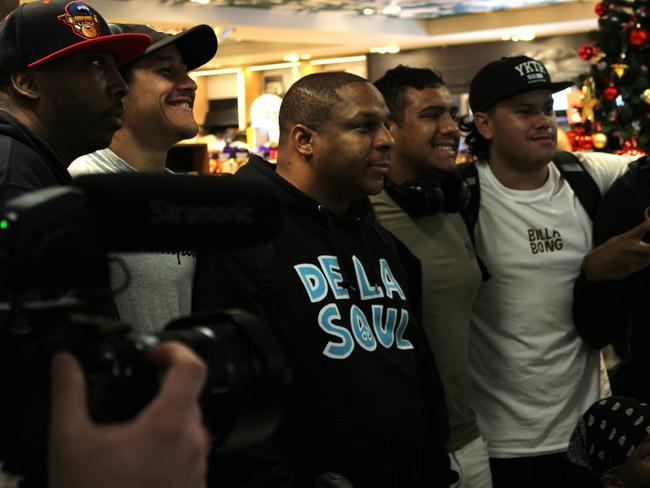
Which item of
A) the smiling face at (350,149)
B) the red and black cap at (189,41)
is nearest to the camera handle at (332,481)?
the smiling face at (350,149)

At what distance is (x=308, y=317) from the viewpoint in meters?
1.93

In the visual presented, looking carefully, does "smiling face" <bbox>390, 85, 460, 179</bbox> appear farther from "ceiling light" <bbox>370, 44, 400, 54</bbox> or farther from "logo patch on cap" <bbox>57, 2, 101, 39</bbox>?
"ceiling light" <bbox>370, 44, 400, 54</bbox>

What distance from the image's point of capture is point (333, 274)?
2.03 metres

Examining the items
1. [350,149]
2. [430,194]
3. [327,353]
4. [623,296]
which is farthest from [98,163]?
[623,296]

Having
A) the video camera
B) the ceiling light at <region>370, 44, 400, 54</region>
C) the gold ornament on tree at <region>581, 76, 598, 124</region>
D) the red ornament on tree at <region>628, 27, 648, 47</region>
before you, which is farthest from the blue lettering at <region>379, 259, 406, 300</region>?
the ceiling light at <region>370, 44, 400, 54</region>

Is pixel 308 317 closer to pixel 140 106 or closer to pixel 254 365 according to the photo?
pixel 140 106

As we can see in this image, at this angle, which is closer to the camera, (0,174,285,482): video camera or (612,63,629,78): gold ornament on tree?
(0,174,285,482): video camera

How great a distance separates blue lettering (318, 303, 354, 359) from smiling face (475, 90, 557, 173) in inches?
43.1

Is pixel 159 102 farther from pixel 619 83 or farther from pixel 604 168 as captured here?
pixel 619 83

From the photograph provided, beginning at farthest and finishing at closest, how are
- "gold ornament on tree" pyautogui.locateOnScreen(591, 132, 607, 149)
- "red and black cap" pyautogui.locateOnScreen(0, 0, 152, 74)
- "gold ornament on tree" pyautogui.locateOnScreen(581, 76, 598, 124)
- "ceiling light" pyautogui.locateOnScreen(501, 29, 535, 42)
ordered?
"ceiling light" pyautogui.locateOnScreen(501, 29, 535, 42)
"gold ornament on tree" pyautogui.locateOnScreen(581, 76, 598, 124)
"gold ornament on tree" pyautogui.locateOnScreen(591, 132, 607, 149)
"red and black cap" pyautogui.locateOnScreen(0, 0, 152, 74)

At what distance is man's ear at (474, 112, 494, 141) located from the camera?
294cm

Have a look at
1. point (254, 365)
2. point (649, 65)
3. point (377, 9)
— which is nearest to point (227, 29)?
point (377, 9)

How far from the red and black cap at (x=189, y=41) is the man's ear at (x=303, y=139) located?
279 mm

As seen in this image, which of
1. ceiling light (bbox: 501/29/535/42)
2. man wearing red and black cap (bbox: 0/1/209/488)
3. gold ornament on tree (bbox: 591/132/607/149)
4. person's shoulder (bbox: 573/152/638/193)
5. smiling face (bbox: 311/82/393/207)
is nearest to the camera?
man wearing red and black cap (bbox: 0/1/209/488)
